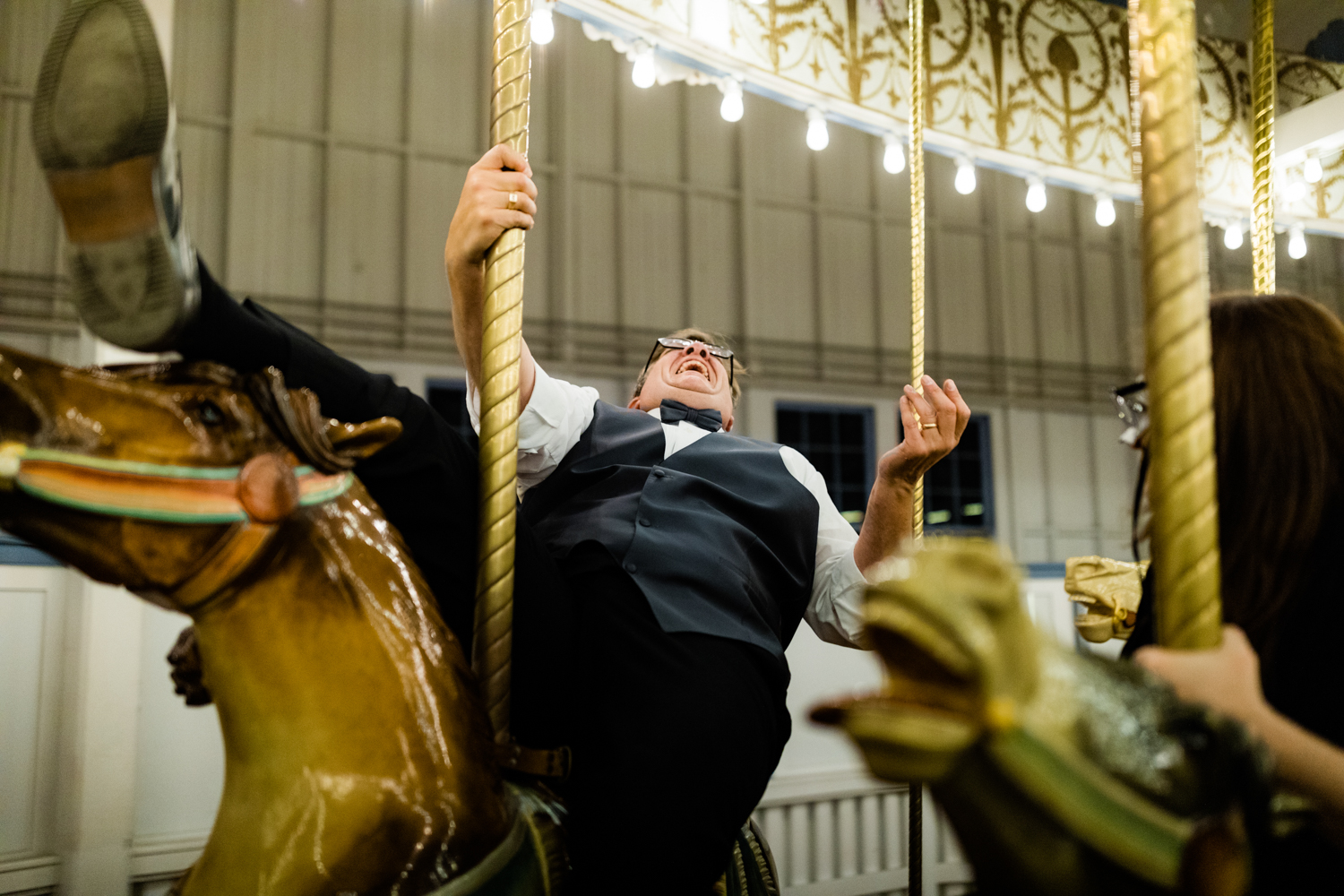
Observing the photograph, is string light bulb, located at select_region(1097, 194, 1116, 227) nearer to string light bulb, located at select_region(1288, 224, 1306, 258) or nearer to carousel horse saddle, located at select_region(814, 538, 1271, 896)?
string light bulb, located at select_region(1288, 224, 1306, 258)

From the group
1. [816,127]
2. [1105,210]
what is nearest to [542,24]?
[816,127]

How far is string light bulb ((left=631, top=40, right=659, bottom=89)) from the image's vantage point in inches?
86.4

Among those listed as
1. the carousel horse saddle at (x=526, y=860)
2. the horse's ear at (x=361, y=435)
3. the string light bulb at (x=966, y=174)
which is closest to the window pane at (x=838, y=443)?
the string light bulb at (x=966, y=174)

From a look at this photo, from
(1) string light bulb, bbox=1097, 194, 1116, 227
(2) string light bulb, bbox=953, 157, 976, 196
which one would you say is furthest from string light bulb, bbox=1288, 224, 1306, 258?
(2) string light bulb, bbox=953, 157, 976, 196

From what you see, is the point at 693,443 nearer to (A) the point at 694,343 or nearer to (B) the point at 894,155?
(A) the point at 694,343

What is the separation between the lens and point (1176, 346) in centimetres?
68

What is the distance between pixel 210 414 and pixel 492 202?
0.44 m

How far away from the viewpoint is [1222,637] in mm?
641

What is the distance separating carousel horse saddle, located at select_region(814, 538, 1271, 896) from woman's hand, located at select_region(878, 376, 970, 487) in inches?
39.1

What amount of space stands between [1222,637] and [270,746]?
2.48 feet

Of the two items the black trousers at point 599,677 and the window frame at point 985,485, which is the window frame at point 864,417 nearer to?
the window frame at point 985,485

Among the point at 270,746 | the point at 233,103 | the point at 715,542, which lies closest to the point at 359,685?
the point at 270,746

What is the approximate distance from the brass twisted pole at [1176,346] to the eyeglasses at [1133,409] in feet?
1.02

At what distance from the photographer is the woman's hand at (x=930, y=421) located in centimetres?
150
